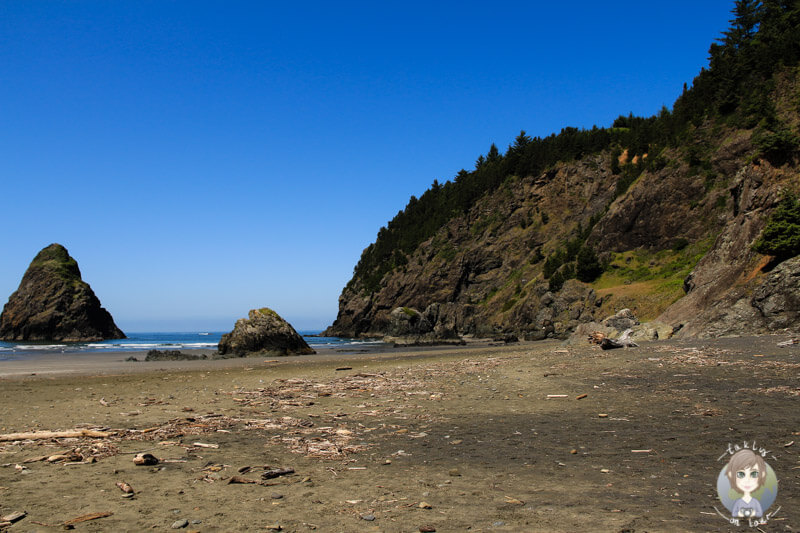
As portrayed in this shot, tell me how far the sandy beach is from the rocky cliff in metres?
17.3

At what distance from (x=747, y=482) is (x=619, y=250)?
60.7m

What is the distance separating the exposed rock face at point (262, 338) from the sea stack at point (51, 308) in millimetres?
89854

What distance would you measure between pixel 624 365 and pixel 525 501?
12.5 meters

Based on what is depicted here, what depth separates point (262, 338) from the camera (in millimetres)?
39312

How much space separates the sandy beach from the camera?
4.46 metres

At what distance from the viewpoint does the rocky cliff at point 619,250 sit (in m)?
29.6

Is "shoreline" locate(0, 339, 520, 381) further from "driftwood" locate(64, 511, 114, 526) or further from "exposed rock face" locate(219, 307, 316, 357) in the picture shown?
"driftwood" locate(64, 511, 114, 526)

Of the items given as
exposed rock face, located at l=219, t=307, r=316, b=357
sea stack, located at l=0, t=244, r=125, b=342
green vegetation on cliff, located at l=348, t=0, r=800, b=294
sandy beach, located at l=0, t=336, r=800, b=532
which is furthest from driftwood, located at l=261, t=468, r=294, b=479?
sea stack, located at l=0, t=244, r=125, b=342

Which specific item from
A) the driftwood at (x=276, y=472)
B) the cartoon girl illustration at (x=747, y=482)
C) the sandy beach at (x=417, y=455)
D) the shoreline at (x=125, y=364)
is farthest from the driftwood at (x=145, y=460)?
the shoreline at (x=125, y=364)

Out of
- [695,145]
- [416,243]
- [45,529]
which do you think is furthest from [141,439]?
[416,243]

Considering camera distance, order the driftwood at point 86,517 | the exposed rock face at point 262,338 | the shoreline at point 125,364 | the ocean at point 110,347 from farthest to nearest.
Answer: the ocean at point 110,347 → the exposed rock face at point 262,338 → the shoreline at point 125,364 → the driftwood at point 86,517

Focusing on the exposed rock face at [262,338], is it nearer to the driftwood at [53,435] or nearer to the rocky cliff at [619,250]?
the rocky cliff at [619,250]

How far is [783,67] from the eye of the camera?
5144cm

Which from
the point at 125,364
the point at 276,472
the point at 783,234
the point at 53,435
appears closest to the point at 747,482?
the point at 276,472
